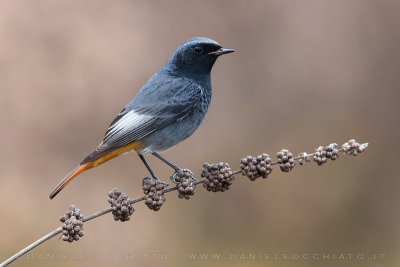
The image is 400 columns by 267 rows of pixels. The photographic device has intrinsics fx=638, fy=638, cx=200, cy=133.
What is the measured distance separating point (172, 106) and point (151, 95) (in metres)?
0.17

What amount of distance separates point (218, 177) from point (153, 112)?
106 centimetres

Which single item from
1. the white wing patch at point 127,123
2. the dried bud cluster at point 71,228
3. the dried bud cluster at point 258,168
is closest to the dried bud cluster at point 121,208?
the dried bud cluster at point 71,228

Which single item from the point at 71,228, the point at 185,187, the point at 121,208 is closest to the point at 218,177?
the point at 185,187

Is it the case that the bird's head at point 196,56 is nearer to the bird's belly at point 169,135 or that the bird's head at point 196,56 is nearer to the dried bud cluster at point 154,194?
the bird's belly at point 169,135

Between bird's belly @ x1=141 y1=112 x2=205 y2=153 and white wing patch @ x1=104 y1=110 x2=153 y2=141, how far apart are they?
0.13 meters

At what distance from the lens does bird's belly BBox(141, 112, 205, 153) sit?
450cm

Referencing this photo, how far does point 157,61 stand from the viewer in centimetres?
749

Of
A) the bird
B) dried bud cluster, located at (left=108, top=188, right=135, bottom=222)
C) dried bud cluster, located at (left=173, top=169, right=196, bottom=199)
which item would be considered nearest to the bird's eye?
the bird

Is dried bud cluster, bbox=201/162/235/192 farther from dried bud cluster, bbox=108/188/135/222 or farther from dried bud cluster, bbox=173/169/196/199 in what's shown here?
dried bud cluster, bbox=108/188/135/222

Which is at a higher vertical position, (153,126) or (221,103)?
(221,103)

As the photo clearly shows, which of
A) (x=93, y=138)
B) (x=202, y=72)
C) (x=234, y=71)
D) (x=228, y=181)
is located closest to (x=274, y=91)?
(x=234, y=71)

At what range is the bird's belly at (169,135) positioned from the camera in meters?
4.50

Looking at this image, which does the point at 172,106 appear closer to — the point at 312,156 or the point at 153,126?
the point at 153,126

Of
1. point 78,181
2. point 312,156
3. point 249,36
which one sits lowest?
point 312,156
